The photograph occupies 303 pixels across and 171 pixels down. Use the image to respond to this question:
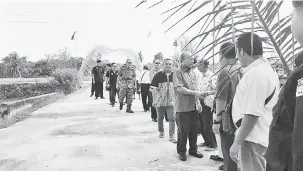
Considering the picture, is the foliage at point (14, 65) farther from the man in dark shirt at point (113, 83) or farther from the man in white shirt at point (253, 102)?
the man in white shirt at point (253, 102)

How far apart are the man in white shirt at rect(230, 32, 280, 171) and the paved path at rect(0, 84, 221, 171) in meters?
2.11

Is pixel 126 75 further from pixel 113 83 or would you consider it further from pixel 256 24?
pixel 256 24

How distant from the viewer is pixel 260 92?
8.19ft

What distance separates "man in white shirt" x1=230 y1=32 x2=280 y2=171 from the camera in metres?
2.50

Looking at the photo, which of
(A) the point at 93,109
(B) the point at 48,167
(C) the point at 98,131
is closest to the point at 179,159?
(B) the point at 48,167

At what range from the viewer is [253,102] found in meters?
2.50

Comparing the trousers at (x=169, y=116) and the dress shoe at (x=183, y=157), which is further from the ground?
the trousers at (x=169, y=116)

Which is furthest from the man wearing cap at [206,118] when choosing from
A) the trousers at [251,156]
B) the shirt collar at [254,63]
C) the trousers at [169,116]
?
the shirt collar at [254,63]

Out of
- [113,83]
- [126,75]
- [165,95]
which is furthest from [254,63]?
[113,83]

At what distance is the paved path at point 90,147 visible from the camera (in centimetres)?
505

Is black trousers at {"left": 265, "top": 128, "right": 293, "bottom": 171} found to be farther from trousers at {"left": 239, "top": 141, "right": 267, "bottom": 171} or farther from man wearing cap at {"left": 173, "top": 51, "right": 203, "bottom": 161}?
man wearing cap at {"left": 173, "top": 51, "right": 203, "bottom": 161}

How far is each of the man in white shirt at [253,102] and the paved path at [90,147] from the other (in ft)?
6.92

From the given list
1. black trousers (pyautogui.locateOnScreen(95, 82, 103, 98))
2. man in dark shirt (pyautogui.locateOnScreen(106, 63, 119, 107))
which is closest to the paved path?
man in dark shirt (pyautogui.locateOnScreen(106, 63, 119, 107))

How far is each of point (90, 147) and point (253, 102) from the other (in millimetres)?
4133
